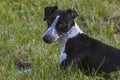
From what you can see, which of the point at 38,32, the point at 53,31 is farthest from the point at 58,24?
the point at 38,32

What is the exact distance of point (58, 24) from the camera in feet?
23.5

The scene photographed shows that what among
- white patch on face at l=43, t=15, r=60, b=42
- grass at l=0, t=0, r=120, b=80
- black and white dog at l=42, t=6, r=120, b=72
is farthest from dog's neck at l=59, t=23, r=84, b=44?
grass at l=0, t=0, r=120, b=80

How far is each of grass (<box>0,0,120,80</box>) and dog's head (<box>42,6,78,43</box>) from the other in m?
0.46

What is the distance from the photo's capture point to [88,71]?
7172 mm

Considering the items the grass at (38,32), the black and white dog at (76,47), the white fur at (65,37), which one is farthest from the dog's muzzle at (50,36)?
the grass at (38,32)

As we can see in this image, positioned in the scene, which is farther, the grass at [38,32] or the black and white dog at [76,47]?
the grass at [38,32]

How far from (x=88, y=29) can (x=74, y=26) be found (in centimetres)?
275

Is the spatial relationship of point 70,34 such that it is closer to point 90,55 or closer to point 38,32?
point 90,55

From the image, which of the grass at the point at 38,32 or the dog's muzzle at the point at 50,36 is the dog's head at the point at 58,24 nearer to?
the dog's muzzle at the point at 50,36

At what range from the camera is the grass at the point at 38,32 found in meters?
7.27

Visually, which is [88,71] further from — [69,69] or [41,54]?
[41,54]

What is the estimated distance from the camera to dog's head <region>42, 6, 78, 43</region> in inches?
282

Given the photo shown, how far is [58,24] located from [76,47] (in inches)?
17.0

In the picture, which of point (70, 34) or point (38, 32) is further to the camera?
point (38, 32)
